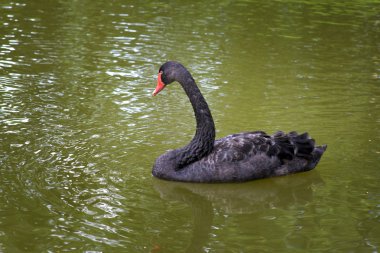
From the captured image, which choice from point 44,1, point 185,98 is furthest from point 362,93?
point 44,1

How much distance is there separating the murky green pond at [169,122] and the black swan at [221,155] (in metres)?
0.11

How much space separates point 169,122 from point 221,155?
1.60 meters

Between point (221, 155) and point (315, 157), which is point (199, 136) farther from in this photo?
point (315, 157)

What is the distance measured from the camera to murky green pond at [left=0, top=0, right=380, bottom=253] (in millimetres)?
5297

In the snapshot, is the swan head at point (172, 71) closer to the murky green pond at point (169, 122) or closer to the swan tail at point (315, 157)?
the murky green pond at point (169, 122)

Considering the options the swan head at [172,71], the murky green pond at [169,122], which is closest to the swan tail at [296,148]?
the murky green pond at [169,122]

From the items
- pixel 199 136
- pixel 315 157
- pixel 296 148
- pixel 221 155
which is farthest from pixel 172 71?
pixel 315 157

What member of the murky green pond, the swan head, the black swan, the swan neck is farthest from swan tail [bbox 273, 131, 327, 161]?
the swan head

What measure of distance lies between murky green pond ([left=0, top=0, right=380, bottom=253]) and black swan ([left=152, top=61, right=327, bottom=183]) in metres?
0.11

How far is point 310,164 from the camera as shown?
265 inches

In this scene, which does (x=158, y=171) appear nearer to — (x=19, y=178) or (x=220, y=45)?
(x=19, y=178)

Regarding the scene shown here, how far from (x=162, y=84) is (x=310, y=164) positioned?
5.25 ft

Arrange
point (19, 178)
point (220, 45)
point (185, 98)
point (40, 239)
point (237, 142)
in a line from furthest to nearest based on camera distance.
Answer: point (220, 45)
point (185, 98)
point (237, 142)
point (19, 178)
point (40, 239)

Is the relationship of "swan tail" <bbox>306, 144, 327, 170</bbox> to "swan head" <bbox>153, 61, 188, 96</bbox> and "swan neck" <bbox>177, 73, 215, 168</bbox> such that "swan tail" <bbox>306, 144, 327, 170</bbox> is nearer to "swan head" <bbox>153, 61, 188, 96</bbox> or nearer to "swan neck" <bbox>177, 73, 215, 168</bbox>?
"swan neck" <bbox>177, 73, 215, 168</bbox>
